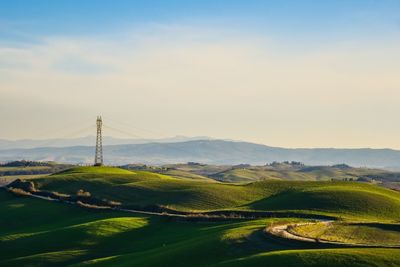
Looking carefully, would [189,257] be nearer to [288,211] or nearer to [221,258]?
[221,258]

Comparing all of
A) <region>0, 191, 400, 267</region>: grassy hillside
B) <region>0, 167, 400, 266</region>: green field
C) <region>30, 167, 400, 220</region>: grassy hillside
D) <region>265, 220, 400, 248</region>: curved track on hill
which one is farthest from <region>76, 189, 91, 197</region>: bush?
<region>265, 220, 400, 248</region>: curved track on hill

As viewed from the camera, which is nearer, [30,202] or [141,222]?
[141,222]

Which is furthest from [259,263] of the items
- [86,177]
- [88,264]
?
[86,177]

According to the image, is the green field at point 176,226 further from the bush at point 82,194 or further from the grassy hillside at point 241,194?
the bush at point 82,194

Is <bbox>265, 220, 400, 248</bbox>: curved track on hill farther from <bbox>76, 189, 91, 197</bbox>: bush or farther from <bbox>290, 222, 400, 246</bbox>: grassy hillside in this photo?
<bbox>76, 189, 91, 197</bbox>: bush

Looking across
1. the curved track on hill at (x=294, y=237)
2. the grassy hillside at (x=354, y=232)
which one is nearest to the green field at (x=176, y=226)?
the curved track on hill at (x=294, y=237)

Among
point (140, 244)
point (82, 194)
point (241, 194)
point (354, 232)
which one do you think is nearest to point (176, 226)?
point (140, 244)
